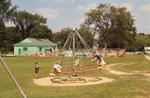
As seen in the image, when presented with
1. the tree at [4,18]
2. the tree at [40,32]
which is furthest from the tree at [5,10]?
the tree at [40,32]

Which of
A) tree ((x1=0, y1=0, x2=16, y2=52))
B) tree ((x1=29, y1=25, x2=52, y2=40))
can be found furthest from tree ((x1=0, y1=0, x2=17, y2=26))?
tree ((x1=29, y1=25, x2=52, y2=40))

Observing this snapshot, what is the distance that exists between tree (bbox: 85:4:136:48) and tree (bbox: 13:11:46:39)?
39.0 m

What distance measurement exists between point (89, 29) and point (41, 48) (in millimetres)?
16573

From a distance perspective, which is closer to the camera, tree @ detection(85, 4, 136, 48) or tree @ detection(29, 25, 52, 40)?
tree @ detection(85, 4, 136, 48)

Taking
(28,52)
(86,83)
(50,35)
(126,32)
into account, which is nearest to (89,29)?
(126,32)

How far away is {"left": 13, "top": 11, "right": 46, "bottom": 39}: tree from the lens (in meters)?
140

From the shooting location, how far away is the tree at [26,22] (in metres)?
140

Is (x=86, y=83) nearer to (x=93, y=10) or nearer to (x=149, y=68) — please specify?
(x=149, y=68)

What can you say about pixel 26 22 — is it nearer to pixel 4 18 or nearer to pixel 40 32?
pixel 40 32

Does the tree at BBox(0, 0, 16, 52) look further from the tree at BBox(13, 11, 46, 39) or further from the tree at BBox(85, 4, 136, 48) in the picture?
the tree at BBox(13, 11, 46, 39)

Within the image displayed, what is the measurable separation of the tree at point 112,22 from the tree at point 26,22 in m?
39.0

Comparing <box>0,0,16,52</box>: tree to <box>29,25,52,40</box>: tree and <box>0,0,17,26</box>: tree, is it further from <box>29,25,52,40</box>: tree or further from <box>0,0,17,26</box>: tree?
<box>29,25,52,40</box>: tree

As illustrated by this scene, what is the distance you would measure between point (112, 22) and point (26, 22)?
4543cm

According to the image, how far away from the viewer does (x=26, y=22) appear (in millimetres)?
141750
